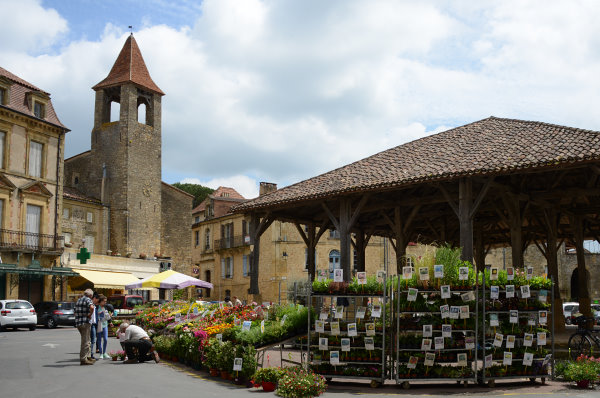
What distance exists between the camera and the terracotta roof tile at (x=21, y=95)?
3170cm

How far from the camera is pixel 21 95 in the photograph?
32750 millimetres

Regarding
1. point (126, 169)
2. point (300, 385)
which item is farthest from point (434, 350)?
point (126, 169)

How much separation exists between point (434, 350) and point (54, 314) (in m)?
21.3

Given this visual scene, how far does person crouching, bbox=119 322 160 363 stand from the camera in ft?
43.3

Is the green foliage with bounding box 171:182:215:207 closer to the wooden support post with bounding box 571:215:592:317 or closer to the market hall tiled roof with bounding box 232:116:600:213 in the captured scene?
the market hall tiled roof with bounding box 232:116:600:213

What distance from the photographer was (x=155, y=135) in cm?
4625

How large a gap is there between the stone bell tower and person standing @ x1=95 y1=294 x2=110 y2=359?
28.3 m

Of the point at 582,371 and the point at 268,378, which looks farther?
the point at 582,371

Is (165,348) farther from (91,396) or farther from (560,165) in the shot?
(560,165)

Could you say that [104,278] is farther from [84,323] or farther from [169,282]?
[84,323]

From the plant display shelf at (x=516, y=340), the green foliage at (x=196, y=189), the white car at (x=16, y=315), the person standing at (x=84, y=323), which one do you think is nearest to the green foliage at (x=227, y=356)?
the person standing at (x=84, y=323)

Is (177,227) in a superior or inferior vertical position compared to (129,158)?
inferior

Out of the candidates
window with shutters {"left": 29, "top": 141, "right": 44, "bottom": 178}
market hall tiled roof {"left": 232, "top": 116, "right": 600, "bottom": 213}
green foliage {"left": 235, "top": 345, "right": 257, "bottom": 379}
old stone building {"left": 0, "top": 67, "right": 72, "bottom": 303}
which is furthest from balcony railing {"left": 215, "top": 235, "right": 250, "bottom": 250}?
green foliage {"left": 235, "top": 345, "right": 257, "bottom": 379}

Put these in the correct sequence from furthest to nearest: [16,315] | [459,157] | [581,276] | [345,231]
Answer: [16,315], [581,276], [345,231], [459,157]
